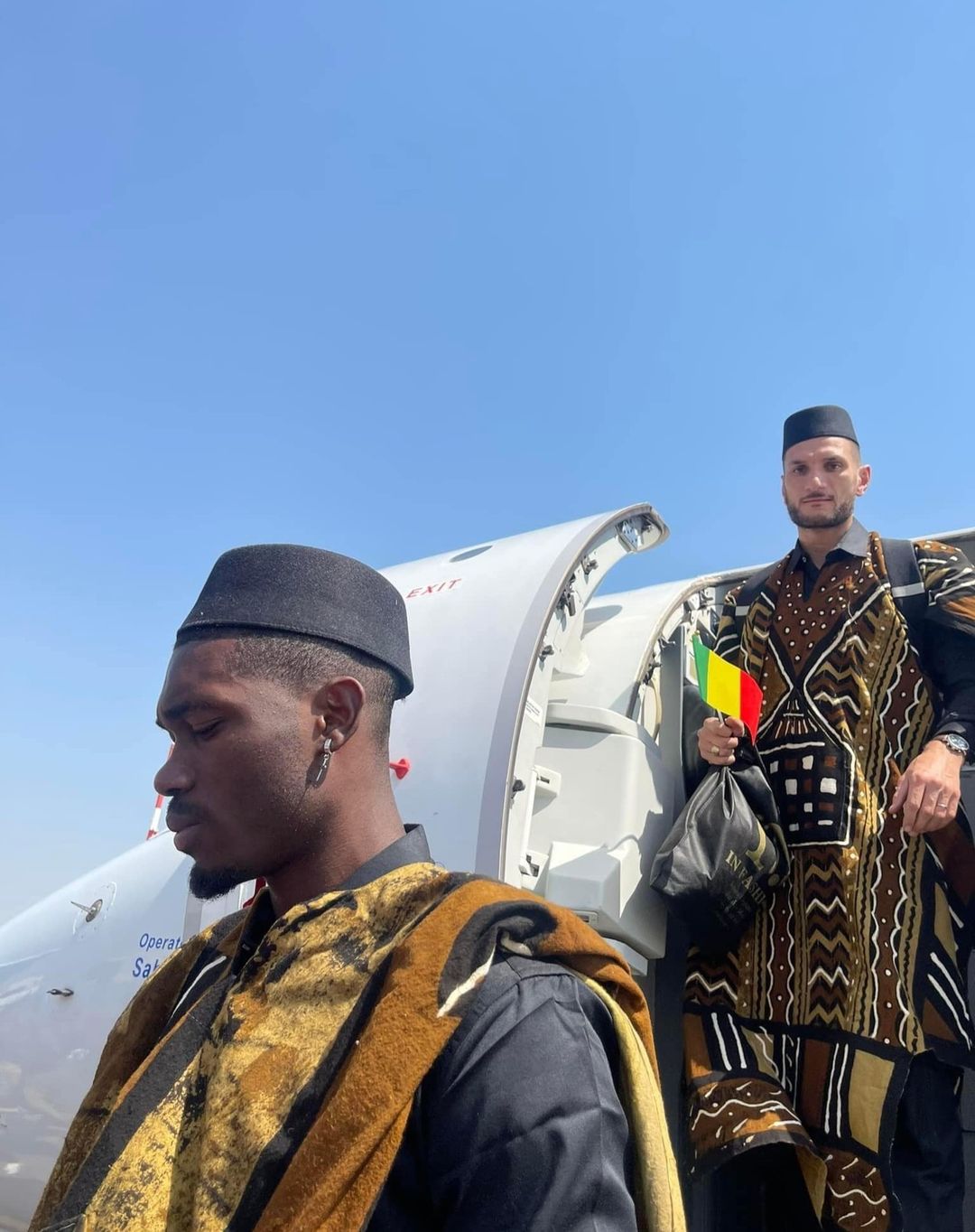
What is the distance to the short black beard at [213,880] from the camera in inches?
55.2

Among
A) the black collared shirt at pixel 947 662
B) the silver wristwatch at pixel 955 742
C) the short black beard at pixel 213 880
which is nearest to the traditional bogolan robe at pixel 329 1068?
the short black beard at pixel 213 880

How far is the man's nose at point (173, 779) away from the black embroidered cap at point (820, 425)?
2.29m

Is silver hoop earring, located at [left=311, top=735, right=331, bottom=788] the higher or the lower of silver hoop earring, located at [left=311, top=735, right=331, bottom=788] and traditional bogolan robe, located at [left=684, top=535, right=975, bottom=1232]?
the higher

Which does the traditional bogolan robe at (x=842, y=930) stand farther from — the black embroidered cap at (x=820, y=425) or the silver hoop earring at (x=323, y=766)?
the silver hoop earring at (x=323, y=766)

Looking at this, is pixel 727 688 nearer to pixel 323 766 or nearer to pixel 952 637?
pixel 952 637

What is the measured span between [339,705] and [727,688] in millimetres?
1505

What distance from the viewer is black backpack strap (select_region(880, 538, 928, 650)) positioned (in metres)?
2.88

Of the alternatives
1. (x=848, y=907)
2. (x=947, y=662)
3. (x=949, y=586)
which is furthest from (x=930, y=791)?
(x=949, y=586)

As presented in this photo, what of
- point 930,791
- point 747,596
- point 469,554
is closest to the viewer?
point 930,791

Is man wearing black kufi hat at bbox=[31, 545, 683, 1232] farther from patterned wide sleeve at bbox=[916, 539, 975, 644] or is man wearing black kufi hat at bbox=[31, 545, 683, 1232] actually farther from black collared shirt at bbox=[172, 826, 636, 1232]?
patterned wide sleeve at bbox=[916, 539, 975, 644]

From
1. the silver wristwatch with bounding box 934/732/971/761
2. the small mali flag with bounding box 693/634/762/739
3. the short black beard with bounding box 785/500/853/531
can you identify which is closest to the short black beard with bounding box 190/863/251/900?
the small mali flag with bounding box 693/634/762/739

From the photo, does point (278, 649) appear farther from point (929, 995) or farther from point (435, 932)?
point (929, 995)

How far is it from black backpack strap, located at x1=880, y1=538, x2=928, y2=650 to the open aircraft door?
77 centimetres

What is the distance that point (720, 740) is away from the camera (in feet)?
9.32
